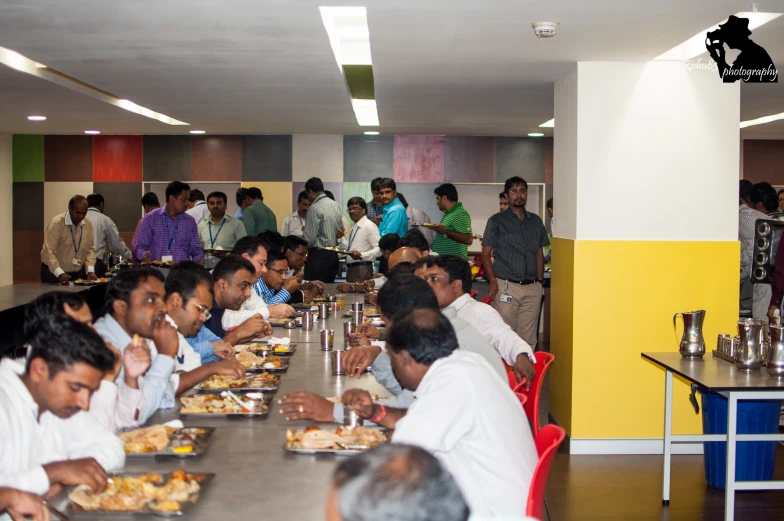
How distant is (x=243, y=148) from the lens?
10148mm

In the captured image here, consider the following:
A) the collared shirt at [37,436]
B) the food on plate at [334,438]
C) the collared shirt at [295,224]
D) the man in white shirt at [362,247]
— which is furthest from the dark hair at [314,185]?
the collared shirt at [37,436]

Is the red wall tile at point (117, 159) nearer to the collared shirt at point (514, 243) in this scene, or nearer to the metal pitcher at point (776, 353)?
the collared shirt at point (514, 243)

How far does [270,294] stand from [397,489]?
15.3 feet

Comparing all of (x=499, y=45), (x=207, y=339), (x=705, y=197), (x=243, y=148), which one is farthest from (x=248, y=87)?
(x=243, y=148)

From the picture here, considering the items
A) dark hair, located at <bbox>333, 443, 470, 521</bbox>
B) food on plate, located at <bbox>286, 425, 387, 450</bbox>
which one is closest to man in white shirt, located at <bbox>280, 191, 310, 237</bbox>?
food on plate, located at <bbox>286, 425, 387, 450</bbox>

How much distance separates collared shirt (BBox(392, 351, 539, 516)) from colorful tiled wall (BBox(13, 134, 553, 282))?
8.13 metres

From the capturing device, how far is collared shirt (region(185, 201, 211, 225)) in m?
9.03

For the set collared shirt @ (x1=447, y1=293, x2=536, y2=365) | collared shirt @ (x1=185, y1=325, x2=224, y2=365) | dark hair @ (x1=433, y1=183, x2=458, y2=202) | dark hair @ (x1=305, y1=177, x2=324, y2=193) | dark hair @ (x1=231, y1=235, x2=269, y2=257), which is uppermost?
dark hair @ (x1=305, y1=177, x2=324, y2=193)

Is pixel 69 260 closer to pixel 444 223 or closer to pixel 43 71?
pixel 43 71

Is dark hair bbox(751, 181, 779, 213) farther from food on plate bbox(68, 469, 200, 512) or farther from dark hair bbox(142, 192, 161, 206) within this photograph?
dark hair bbox(142, 192, 161, 206)

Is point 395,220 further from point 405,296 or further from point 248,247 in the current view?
point 405,296

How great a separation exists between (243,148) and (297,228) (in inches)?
67.9

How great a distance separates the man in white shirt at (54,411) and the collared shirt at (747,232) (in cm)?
565

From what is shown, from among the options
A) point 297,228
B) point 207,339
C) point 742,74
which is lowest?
point 207,339
